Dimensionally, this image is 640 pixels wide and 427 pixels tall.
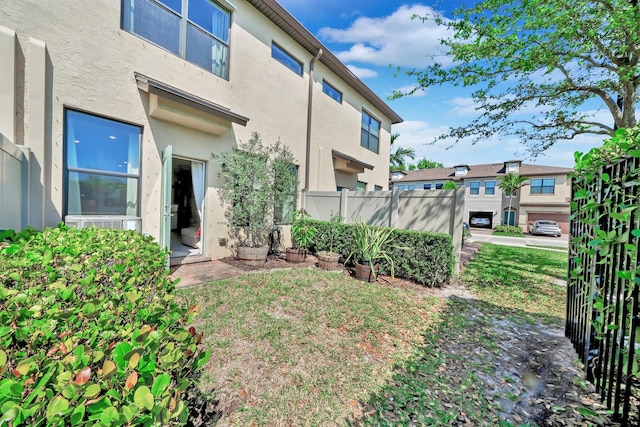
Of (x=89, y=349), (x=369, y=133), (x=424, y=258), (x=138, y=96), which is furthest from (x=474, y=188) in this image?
(x=89, y=349)

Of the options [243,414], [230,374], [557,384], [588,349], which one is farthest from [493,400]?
[230,374]

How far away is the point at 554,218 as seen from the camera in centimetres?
2695

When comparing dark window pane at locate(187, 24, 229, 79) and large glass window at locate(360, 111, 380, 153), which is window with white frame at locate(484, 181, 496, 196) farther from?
dark window pane at locate(187, 24, 229, 79)

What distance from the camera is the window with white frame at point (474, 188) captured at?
1226 inches

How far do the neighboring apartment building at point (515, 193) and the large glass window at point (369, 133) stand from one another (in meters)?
22.2

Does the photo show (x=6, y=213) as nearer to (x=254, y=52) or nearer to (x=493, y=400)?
(x=493, y=400)

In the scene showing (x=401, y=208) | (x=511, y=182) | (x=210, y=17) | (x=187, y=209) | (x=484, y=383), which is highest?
(x=210, y=17)

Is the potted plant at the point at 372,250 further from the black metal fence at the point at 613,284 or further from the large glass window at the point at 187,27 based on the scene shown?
the large glass window at the point at 187,27

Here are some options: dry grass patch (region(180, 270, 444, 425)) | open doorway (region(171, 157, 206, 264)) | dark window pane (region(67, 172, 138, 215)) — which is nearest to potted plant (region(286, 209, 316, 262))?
dry grass patch (region(180, 270, 444, 425))

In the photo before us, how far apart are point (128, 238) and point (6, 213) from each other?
1519mm

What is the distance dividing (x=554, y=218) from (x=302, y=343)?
113 feet

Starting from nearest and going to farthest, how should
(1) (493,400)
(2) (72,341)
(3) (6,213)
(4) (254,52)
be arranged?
1. (2) (72,341)
2. (1) (493,400)
3. (3) (6,213)
4. (4) (254,52)

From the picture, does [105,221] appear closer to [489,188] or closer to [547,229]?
[547,229]

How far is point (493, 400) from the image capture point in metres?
2.44
